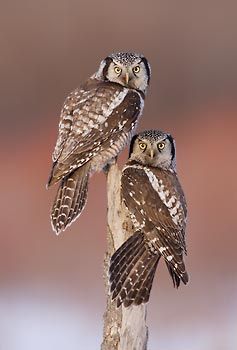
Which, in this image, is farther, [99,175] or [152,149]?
[99,175]

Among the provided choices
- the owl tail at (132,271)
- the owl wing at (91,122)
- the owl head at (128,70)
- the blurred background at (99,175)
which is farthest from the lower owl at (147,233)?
the blurred background at (99,175)

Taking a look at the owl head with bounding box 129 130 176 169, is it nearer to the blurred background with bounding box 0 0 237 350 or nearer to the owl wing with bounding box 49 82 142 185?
the owl wing with bounding box 49 82 142 185

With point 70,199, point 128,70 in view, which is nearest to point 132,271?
point 70,199

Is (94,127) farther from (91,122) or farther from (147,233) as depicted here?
(147,233)

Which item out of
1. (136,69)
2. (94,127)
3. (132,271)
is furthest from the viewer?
(136,69)

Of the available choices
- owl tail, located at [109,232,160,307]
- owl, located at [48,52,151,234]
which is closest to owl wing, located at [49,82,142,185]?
owl, located at [48,52,151,234]

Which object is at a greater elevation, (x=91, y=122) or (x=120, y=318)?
(x=91, y=122)
